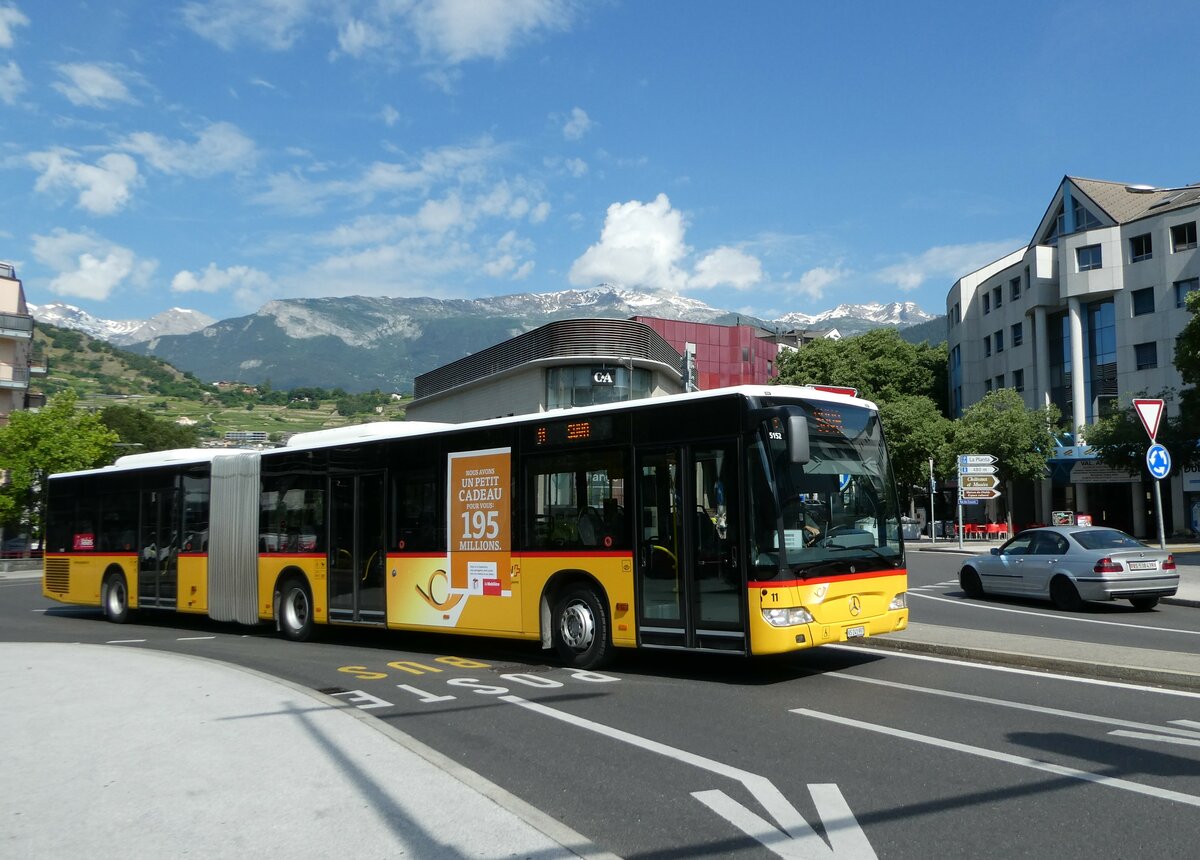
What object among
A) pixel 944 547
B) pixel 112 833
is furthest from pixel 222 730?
pixel 944 547

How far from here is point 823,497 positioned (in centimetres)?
1001

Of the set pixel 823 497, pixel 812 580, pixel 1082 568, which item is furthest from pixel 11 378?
pixel 812 580

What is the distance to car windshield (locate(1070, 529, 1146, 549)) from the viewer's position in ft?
55.6

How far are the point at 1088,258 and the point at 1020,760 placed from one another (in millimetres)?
53343

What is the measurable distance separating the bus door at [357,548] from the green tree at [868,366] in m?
54.1

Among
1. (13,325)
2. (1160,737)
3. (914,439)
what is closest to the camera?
(1160,737)

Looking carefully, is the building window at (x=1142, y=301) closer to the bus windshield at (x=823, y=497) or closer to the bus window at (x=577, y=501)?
the bus windshield at (x=823, y=497)

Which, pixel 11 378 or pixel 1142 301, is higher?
pixel 1142 301

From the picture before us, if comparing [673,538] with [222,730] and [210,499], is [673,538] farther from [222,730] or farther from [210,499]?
[210,499]

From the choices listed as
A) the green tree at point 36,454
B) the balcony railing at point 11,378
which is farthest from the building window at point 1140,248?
the balcony railing at point 11,378

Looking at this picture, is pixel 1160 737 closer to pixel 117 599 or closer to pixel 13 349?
pixel 117 599

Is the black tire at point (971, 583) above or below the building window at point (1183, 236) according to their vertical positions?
below

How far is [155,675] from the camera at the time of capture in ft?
36.3

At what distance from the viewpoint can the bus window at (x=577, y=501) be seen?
10984 mm
